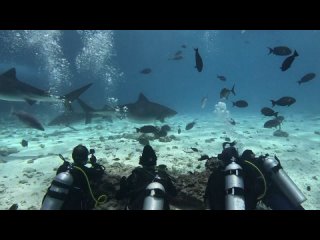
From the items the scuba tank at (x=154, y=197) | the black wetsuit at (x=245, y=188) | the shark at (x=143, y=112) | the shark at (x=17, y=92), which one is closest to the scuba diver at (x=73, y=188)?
the scuba tank at (x=154, y=197)

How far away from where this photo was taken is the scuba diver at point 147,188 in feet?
14.5

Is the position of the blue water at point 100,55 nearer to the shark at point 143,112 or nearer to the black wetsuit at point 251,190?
the shark at point 143,112

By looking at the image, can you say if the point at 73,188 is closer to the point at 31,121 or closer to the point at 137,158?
the point at 137,158

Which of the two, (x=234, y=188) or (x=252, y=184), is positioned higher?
(x=252, y=184)

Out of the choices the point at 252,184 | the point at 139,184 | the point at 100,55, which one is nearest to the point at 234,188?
the point at 252,184

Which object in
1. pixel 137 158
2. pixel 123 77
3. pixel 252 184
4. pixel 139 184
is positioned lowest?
pixel 139 184

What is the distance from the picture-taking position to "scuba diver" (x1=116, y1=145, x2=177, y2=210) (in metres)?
4.42

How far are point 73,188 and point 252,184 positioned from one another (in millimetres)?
3182

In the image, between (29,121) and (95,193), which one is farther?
(29,121)

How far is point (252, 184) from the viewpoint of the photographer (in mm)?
5238
